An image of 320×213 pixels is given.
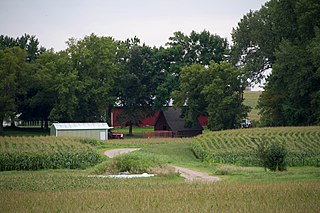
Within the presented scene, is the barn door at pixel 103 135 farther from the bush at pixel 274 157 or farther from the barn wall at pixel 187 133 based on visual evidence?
the bush at pixel 274 157

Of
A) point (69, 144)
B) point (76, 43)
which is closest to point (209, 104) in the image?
point (76, 43)

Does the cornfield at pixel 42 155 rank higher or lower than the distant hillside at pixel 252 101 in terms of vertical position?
lower

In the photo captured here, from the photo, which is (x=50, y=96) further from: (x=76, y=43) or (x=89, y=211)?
(x=89, y=211)

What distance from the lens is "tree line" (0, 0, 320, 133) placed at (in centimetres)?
6550

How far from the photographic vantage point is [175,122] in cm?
9094

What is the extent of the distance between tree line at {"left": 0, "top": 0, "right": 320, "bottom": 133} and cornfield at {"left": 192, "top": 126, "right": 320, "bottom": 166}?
27.5 ft

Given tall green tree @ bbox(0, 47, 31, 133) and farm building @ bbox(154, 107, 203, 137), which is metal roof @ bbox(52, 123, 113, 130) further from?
farm building @ bbox(154, 107, 203, 137)

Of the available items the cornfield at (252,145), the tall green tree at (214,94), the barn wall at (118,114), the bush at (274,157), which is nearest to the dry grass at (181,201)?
the bush at (274,157)

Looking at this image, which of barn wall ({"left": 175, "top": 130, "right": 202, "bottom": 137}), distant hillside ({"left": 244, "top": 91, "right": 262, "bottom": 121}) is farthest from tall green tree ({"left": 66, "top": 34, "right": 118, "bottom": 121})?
distant hillside ({"left": 244, "top": 91, "right": 262, "bottom": 121})

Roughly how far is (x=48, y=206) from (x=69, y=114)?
191ft

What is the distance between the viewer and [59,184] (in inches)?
1085

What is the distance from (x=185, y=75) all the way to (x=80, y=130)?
55.9 feet

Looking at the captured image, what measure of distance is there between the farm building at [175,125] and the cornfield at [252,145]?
99.4 ft

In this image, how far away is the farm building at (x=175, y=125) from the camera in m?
88.7
